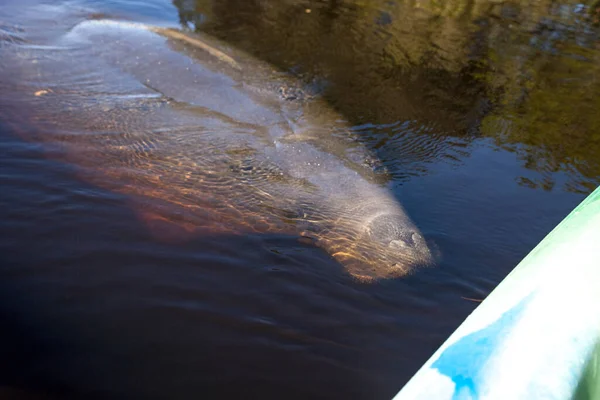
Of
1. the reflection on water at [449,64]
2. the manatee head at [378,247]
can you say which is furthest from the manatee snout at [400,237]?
the reflection on water at [449,64]

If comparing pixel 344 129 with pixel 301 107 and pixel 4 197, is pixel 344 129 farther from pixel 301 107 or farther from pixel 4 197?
pixel 4 197

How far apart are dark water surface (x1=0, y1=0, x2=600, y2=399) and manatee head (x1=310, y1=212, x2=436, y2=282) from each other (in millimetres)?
80

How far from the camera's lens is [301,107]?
5.67 metres

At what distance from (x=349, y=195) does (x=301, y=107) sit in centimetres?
177

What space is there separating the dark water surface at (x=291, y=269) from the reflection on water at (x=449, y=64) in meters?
0.04

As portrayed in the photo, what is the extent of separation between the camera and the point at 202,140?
4711mm

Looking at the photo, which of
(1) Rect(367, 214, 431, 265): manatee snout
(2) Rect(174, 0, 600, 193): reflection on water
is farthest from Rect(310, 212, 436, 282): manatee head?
(2) Rect(174, 0, 600, 193): reflection on water

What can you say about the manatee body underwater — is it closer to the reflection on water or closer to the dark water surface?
the dark water surface

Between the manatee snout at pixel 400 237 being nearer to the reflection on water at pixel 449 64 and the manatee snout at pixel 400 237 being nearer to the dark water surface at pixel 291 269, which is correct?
the dark water surface at pixel 291 269

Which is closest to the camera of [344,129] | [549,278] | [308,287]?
[549,278]

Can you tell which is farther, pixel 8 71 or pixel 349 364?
pixel 8 71

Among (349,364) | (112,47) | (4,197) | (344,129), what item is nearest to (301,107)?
(344,129)

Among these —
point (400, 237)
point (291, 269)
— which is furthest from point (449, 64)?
point (291, 269)

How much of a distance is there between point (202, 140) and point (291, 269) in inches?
70.5
